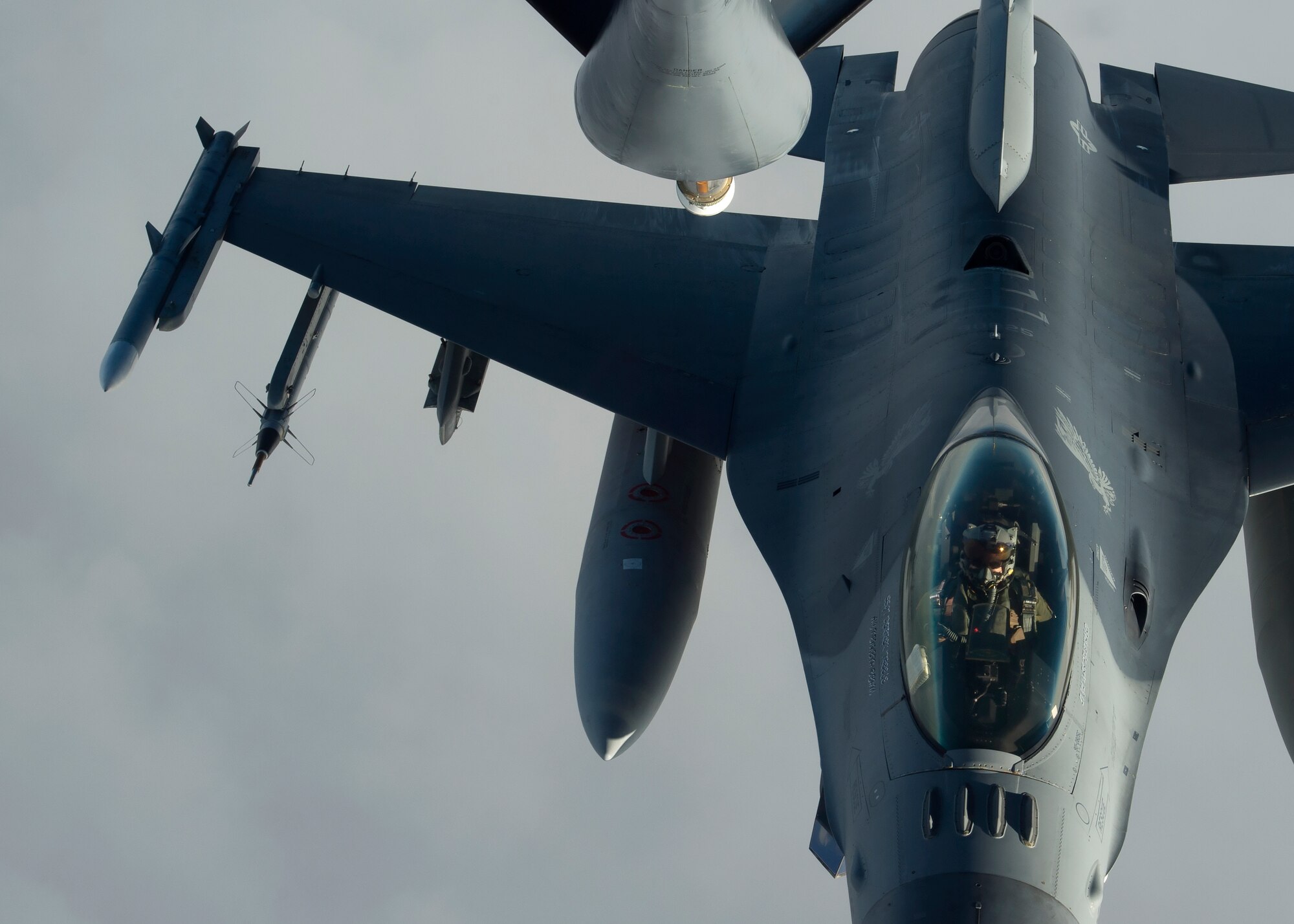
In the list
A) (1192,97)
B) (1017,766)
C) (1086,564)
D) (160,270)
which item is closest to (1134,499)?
(1086,564)

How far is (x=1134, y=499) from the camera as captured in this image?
11.0 meters

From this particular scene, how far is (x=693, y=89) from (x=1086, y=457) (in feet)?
16.1

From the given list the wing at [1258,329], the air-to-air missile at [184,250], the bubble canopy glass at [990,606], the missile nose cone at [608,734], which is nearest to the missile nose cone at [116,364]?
the air-to-air missile at [184,250]

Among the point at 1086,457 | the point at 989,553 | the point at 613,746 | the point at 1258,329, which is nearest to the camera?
the point at 989,553

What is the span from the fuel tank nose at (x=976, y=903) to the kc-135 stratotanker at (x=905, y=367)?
0.03 m

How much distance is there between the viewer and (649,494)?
47.6 ft

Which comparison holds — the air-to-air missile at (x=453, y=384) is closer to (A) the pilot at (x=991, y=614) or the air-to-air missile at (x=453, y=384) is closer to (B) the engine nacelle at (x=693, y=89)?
(B) the engine nacelle at (x=693, y=89)

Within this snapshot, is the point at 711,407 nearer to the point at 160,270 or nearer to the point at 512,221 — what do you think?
the point at 512,221

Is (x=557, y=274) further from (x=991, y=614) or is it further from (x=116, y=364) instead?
(x=991, y=614)

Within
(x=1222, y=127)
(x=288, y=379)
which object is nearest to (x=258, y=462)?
(x=288, y=379)

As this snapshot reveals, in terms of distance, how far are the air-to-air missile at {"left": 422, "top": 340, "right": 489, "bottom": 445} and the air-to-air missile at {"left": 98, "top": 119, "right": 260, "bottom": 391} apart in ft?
9.29

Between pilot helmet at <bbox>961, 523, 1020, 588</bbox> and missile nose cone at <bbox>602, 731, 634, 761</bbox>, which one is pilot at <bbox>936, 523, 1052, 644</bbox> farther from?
missile nose cone at <bbox>602, 731, 634, 761</bbox>

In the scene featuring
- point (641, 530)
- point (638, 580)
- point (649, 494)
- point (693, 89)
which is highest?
point (649, 494)

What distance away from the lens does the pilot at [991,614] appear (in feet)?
26.6
